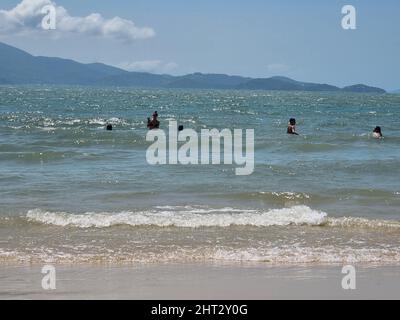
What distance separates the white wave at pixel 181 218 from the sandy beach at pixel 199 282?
8.76 feet

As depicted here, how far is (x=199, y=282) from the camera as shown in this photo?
7.54 meters

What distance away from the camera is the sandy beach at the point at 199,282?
693 cm

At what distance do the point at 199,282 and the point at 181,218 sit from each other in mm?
4036

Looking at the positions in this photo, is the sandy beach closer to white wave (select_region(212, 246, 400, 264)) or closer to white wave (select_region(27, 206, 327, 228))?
white wave (select_region(212, 246, 400, 264))

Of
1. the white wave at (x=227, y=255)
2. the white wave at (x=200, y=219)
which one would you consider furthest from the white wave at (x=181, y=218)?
the white wave at (x=227, y=255)

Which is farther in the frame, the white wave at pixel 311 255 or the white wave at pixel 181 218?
the white wave at pixel 181 218

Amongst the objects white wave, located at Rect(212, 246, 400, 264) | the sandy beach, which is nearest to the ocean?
white wave, located at Rect(212, 246, 400, 264)

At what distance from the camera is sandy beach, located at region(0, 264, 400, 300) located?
6.93 m

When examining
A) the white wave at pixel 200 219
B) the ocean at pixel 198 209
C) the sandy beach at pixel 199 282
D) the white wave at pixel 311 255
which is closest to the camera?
the sandy beach at pixel 199 282

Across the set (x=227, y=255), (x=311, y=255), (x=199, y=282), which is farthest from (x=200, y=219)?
(x=199, y=282)

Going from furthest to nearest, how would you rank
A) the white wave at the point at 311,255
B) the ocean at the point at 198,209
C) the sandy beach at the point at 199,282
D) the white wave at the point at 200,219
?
the white wave at the point at 200,219
the ocean at the point at 198,209
the white wave at the point at 311,255
the sandy beach at the point at 199,282

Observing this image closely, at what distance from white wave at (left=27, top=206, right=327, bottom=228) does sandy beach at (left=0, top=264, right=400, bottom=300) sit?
2671mm

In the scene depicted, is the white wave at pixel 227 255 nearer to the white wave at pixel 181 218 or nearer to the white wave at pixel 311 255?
the white wave at pixel 311 255

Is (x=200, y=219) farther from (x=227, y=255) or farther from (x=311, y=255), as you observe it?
(x=311, y=255)
